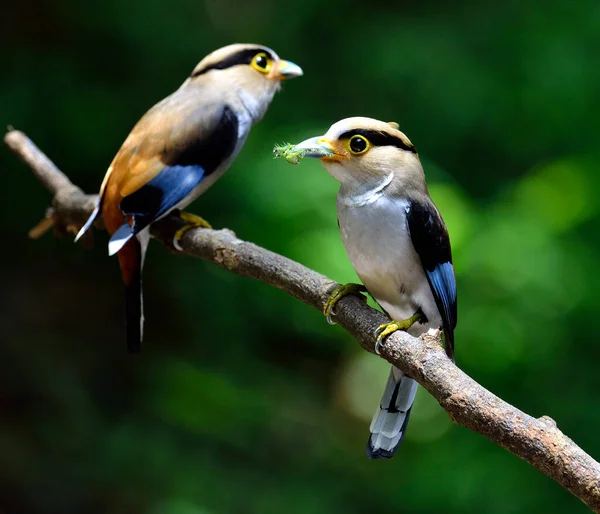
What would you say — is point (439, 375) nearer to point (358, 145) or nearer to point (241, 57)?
point (358, 145)

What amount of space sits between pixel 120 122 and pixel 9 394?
0.97 m

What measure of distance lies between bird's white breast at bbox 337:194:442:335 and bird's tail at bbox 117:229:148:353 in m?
0.53

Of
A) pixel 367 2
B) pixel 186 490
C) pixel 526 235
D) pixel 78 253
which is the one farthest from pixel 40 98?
pixel 526 235

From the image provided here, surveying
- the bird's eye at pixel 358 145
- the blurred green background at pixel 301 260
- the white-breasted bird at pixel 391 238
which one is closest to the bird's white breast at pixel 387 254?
the white-breasted bird at pixel 391 238

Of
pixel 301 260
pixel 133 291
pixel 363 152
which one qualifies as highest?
pixel 363 152

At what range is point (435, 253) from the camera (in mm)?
1273

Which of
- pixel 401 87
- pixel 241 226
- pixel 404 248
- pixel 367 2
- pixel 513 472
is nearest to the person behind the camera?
pixel 404 248

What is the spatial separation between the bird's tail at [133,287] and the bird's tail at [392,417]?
531 millimetres

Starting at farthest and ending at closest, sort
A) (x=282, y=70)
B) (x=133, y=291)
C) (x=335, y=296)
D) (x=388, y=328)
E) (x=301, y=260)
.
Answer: (x=301, y=260) < (x=282, y=70) < (x=133, y=291) < (x=335, y=296) < (x=388, y=328)

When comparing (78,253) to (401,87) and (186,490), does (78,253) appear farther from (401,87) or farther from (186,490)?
(401,87)

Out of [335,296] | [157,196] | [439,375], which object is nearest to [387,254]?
[335,296]

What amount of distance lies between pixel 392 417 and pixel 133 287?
23.4 inches

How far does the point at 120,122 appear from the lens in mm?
2820

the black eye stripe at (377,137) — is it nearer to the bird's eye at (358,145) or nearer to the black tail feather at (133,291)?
the bird's eye at (358,145)
